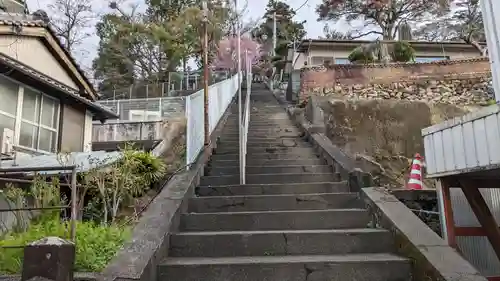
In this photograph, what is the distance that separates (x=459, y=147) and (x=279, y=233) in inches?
71.9

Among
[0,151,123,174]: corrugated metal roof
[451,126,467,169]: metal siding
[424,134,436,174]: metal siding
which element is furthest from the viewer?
[0,151,123,174]: corrugated metal roof

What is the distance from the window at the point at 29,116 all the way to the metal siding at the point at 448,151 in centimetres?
863

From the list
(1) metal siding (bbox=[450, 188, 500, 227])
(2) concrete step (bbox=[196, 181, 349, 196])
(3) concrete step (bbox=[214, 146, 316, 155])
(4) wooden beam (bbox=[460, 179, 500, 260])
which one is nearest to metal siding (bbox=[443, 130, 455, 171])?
(4) wooden beam (bbox=[460, 179, 500, 260])

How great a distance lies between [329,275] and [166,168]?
15.5 ft

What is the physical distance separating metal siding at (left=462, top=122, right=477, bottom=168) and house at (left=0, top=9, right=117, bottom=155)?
7.74m

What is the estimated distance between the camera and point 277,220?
400 cm

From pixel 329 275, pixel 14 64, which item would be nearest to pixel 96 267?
pixel 329 275

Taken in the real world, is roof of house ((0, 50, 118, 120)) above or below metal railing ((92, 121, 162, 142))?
above

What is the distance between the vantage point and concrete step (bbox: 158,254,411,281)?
3066 mm

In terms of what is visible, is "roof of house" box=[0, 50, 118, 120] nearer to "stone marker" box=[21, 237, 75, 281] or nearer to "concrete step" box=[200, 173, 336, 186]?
"concrete step" box=[200, 173, 336, 186]

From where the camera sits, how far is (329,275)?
10.1 ft

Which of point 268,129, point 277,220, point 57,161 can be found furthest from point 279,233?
point 268,129

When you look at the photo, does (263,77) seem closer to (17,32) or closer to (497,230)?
(17,32)

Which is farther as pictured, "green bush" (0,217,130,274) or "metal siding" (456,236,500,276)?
"metal siding" (456,236,500,276)
